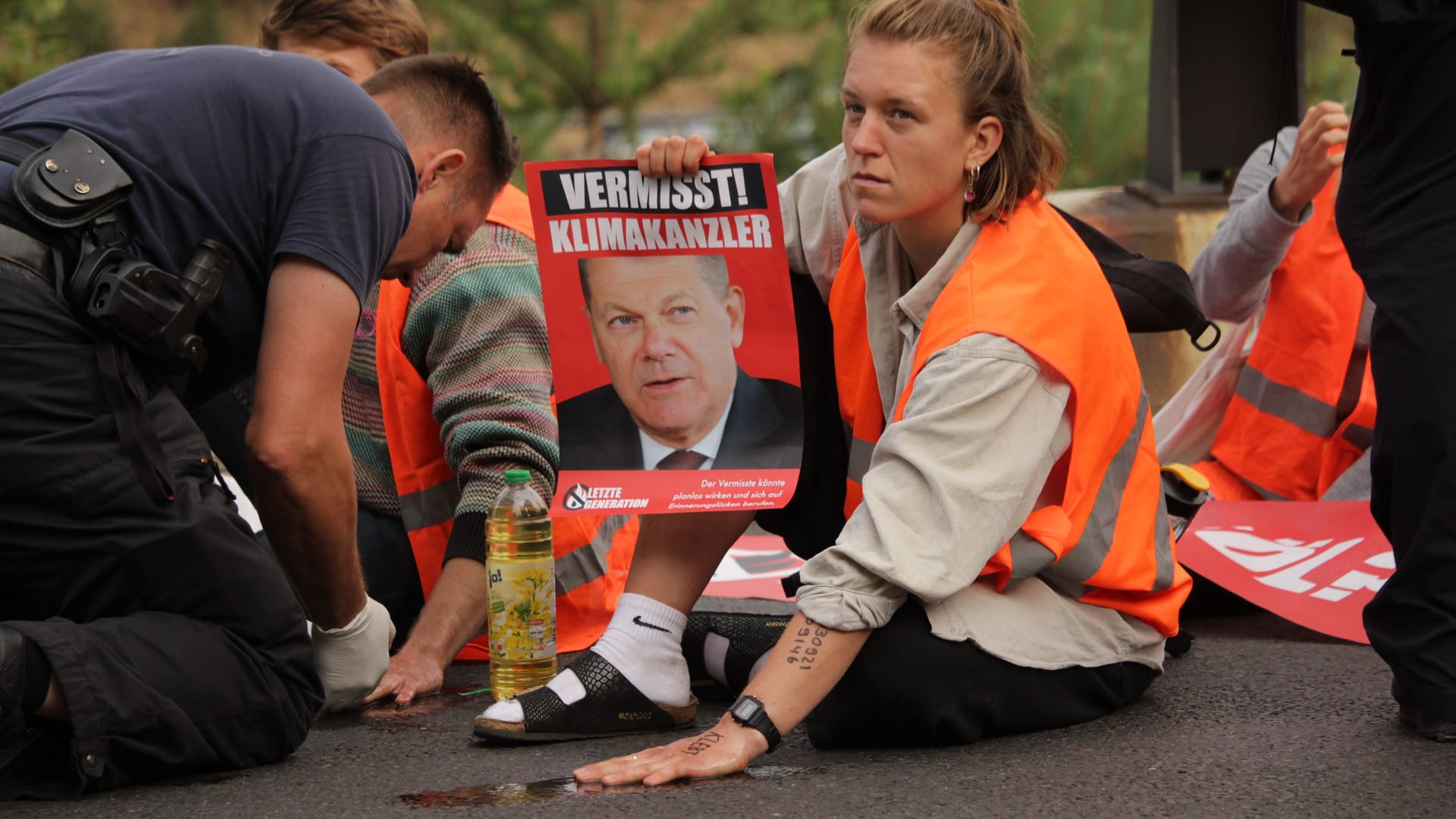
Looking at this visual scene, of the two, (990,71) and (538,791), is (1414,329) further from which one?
(538,791)

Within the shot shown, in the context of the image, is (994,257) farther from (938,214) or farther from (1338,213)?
(1338,213)

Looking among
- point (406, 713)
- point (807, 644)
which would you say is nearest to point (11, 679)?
point (406, 713)

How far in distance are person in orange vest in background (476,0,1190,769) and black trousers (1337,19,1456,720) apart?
14.4 inches

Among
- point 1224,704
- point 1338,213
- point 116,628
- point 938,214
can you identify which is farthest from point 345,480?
point 1338,213

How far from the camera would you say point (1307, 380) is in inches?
151

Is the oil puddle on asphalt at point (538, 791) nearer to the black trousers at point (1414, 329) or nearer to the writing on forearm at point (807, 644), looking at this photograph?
the writing on forearm at point (807, 644)

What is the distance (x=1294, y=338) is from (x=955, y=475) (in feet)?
6.03

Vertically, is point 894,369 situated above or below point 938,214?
below

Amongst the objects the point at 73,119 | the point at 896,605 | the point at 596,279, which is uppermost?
the point at 73,119

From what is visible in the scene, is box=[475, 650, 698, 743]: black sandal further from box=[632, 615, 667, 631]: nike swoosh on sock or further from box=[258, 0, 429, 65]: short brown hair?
box=[258, 0, 429, 65]: short brown hair

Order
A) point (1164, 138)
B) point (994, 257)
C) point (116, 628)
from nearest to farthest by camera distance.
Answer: point (116, 628) → point (994, 257) → point (1164, 138)

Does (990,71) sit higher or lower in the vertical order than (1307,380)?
higher

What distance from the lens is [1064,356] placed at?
97.3 inches

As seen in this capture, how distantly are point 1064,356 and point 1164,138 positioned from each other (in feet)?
11.1
